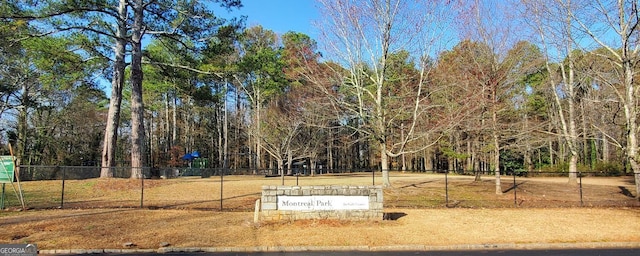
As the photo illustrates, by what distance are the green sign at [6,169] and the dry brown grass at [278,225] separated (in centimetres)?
131

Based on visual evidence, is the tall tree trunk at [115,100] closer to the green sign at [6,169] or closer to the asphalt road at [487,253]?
the green sign at [6,169]

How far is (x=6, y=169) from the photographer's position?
1220cm

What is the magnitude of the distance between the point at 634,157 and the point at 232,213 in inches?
557

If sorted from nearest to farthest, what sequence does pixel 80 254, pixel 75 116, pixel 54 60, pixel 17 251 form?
pixel 17 251 → pixel 80 254 → pixel 54 60 → pixel 75 116

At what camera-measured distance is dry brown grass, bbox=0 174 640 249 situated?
27.5ft

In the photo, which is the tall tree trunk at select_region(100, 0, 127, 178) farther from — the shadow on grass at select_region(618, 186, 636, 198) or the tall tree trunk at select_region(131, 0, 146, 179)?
the shadow on grass at select_region(618, 186, 636, 198)

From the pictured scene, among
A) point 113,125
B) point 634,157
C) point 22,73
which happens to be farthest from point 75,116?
point 634,157

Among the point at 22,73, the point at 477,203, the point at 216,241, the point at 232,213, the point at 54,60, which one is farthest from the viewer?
the point at 22,73

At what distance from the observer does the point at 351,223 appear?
401 inches

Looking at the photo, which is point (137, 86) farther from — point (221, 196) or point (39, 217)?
point (39, 217)

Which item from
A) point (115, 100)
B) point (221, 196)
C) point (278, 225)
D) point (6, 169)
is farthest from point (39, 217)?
point (115, 100)

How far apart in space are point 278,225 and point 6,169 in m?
9.17

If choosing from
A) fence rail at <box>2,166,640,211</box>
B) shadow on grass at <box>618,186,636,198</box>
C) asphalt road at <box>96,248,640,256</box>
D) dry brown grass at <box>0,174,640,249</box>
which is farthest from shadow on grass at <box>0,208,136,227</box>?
shadow on grass at <box>618,186,636,198</box>

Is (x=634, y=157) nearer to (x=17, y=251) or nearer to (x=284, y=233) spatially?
(x=284, y=233)
